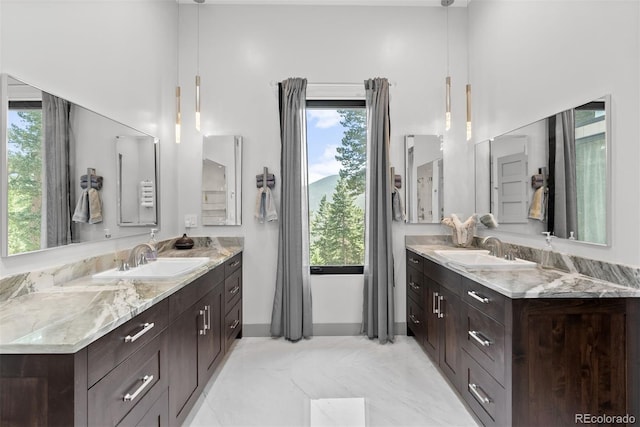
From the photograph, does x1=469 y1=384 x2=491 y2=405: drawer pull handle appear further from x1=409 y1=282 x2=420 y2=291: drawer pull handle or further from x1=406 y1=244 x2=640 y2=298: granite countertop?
x1=409 y1=282 x2=420 y2=291: drawer pull handle

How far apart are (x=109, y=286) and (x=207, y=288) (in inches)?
24.8

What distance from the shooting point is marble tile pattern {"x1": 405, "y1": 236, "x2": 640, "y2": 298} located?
1506mm

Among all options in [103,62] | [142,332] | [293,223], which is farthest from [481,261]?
[103,62]

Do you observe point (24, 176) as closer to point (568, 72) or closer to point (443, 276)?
point (443, 276)

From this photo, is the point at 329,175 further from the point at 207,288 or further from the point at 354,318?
the point at 207,288

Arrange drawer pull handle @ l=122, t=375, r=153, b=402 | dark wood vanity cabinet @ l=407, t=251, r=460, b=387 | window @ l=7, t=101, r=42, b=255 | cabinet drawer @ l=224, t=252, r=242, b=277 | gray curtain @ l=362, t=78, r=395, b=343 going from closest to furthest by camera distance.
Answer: drawer pull handle @ l=122, t=375, r=153, b=402 < window @ l=7, t=101, r=42, b=255 < dark wood vanity cabinet @ l=407, t=251, r=460, b=387 < cabinet drawer @ l=224, t=252, r=242, b=277 < gray curtain @ l=362, t=78, r=395, b=343

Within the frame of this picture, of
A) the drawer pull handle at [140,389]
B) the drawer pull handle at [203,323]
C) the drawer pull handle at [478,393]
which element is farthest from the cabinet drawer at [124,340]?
the drawer pull handle at [478,393]

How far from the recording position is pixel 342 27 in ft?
10.5

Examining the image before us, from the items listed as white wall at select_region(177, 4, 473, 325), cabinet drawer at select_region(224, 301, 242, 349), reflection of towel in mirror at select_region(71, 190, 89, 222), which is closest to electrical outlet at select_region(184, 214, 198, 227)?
white wall at select_region(177, 4, 473, 325)

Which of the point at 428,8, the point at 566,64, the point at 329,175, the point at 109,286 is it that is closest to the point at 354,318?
the point at 329,175

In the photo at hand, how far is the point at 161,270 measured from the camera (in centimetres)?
223

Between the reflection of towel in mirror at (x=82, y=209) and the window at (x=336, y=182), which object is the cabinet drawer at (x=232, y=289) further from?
the reflection of towel in mirror at (x=82, y=209)

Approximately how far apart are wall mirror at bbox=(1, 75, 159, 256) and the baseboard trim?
4.69ft

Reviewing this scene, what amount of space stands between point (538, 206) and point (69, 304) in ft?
8.69
